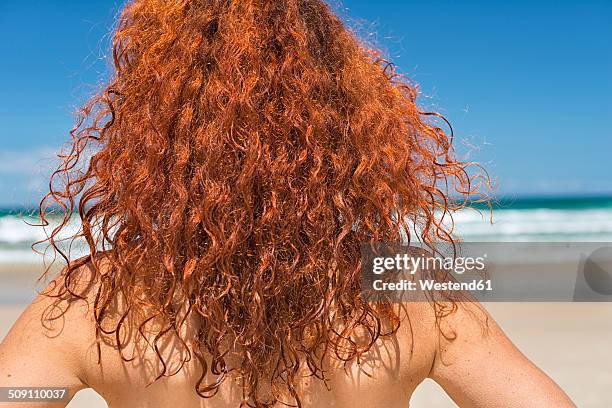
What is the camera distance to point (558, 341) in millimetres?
6258

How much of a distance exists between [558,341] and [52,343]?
5.88m

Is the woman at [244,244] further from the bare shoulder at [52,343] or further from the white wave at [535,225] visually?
the white wave at [535,225]

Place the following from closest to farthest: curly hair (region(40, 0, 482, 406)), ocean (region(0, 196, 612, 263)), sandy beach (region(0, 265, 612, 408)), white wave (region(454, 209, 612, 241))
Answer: curly hair (region(40, 0, 482, 406)), sandy beach (region(0, 265, 612, 408)), ocean (region(0, 196, 612, 263)), white wave (region(454, 209, 612, 241))

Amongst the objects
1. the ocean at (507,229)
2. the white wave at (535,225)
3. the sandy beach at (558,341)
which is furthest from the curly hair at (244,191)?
the white wave at (535,225)

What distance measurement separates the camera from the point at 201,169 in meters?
1.15

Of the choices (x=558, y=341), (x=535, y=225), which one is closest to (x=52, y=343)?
(x=558, y=341)

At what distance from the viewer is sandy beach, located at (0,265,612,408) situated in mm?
4695

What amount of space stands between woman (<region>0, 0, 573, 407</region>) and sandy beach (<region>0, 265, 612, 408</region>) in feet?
11.4

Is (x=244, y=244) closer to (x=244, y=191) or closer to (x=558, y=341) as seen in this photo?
(x=244, y=191)

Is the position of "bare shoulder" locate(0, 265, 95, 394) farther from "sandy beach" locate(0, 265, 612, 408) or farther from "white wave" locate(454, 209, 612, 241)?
"white wave" locate(454, 209, 612, 241)

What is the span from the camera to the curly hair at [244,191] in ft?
3.81

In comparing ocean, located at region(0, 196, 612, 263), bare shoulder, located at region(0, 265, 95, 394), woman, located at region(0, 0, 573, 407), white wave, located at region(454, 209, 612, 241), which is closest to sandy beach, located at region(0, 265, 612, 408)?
woman, located at region(0, 0, 573, 407)

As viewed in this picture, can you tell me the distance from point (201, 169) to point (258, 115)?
0.45 feet

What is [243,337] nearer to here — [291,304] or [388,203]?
[291,304]
